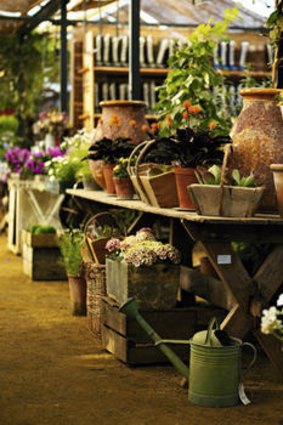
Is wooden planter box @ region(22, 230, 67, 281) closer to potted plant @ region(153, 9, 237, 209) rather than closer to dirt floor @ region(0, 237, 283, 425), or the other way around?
potted plant @ region(153, 9, 237, 209)

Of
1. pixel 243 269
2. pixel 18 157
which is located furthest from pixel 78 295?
pixel 18 157

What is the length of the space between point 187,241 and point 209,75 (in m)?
1.29

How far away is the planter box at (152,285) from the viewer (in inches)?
180

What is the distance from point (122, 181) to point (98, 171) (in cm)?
65

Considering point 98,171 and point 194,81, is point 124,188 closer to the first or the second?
point 98,171

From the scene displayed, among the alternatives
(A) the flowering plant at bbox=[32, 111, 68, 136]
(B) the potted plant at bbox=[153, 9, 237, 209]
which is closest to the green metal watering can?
(B) the potted plant at bbox=[153, 9, 237, 209]

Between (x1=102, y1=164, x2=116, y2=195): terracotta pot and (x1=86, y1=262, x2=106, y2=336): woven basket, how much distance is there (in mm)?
635

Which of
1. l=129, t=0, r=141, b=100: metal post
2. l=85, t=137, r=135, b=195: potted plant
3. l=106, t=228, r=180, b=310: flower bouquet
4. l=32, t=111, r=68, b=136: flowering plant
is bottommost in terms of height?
l=106, t=228, r=180, b=310: flower bouquet

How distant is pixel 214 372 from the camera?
3.85 metres

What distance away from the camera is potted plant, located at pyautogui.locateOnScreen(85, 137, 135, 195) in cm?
581

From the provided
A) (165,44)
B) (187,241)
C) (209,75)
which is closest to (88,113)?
(165,44)

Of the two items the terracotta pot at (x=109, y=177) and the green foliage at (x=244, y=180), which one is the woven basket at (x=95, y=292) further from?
the green foliage at (x=244, y=180)

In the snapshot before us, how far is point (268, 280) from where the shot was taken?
168 inches

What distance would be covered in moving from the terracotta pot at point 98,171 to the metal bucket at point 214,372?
2.44 meters
